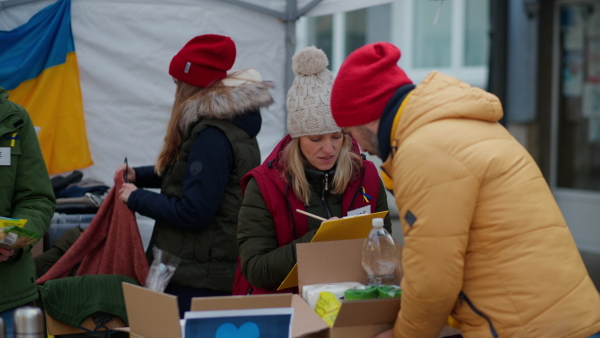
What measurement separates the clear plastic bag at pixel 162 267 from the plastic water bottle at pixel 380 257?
114 centimetres

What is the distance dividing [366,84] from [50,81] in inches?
114

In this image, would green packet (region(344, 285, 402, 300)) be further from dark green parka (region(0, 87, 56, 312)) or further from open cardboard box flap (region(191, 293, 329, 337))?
dark green parka (region(0, 87, 56, 312))

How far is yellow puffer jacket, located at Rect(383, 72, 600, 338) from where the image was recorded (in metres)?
1.74

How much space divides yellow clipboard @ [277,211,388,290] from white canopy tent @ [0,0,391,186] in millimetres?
2245

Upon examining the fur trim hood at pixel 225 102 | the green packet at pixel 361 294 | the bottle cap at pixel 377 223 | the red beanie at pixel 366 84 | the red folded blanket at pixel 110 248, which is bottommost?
the red folded blanket at pixel 110 248

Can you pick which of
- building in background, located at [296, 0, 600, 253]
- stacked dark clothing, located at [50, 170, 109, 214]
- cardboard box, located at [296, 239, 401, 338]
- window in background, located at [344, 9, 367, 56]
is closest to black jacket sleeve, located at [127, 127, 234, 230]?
cardboard box, located at [296, 239, 401, 338]

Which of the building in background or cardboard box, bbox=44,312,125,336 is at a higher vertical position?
the building in background

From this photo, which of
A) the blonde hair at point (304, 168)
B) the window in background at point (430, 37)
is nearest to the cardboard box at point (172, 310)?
the blonde hair at point (304, 168)

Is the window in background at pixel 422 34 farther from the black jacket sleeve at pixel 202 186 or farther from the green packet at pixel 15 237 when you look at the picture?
the green packet at pixel 15 237

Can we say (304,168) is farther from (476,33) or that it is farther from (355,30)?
(355,30)

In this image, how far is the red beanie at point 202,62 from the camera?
3207mm

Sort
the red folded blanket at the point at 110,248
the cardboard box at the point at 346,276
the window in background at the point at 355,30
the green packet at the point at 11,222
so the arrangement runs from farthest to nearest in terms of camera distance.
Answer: the window in background at the point at 355,30 → the red folded blanket at the point at 110,248 → the green packet at the point at 11,222 → the cardboard box at the point at 346,276

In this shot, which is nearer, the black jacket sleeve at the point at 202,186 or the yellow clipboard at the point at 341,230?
the yellow clipboard at the point at 341,230

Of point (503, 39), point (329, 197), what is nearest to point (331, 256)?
point (329, 197)
